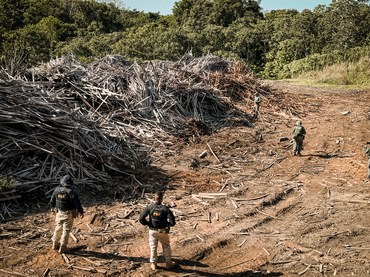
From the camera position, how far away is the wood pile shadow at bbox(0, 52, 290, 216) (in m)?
7.91

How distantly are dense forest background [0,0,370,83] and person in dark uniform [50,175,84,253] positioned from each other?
14.9 m

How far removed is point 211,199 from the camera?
25.3ft

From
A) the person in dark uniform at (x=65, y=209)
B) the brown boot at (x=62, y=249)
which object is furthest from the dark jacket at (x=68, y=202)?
the brown boot at (x=62, y=249)

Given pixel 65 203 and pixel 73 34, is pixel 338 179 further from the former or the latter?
pixel 73 34

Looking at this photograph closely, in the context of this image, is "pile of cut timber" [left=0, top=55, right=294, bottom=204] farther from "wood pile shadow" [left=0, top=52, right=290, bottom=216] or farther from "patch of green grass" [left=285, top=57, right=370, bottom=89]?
"patch of green grass" [left=285, top=57, right=370, bottom=89]

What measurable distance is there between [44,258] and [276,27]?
33669 mm

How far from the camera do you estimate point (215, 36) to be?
3338cm

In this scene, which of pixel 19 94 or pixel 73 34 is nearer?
pixel 19 94

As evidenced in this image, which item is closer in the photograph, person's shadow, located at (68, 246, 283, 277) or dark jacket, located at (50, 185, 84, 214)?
person's shadow, located at (68, 246, 283, 277)

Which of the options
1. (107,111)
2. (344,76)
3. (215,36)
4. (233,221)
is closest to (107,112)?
(107,111)

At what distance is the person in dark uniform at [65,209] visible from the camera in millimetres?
5405

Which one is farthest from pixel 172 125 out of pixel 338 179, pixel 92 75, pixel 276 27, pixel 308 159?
pixel 276 27

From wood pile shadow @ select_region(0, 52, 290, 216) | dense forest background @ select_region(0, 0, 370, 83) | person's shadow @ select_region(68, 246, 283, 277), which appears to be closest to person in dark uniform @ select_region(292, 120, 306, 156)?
wood pile shadow @ select_region(0, 52, 290, 216)

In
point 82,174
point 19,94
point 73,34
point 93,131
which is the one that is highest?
point 73,34
